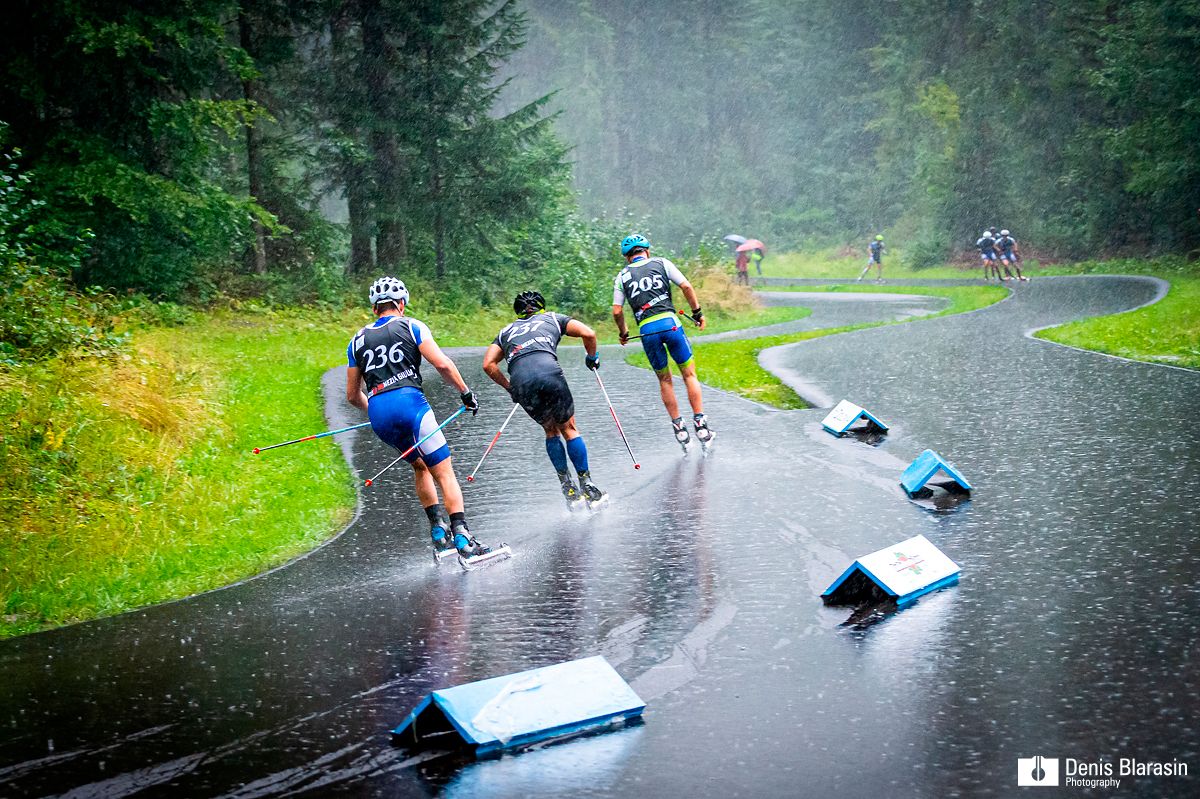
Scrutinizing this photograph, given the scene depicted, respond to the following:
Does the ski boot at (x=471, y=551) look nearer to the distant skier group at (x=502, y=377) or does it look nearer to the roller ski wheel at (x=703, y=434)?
the distant skier group at (x=502, y=377)

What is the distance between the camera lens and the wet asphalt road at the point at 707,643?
15.1ft

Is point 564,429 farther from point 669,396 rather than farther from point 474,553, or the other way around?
point 669,396

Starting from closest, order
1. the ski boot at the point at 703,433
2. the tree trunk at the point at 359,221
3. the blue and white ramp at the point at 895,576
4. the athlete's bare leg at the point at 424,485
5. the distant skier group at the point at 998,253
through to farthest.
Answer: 1. the blue and white ramp at the point at 895,576
2. the athlete's bare leg at the point at 424,485
3. the ski boot at the point at 703,433
4. the tree trunk at the point at 359,221
5. the distant skier group at the point at 998,253

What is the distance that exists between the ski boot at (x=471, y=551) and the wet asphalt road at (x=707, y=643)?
177 mm

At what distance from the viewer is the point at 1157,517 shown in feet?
26.0

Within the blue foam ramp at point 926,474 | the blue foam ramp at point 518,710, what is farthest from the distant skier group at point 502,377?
the blue foam ramp at point 518,710

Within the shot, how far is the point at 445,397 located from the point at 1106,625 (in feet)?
38.8

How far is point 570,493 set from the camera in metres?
9.41

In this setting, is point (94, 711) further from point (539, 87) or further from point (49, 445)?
point (539, 87)

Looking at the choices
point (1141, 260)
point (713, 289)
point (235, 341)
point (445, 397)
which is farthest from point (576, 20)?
point (445, 397)

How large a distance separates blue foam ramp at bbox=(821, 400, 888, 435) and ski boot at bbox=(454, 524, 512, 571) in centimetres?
496

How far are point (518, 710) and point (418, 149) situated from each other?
99.4 feet

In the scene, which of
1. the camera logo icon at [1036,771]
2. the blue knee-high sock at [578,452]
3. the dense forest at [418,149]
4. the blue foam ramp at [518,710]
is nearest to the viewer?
the camera logo icon at [1036,771]

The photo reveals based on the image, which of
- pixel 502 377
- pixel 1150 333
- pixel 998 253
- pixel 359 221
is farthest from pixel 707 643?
pixel 998 253
